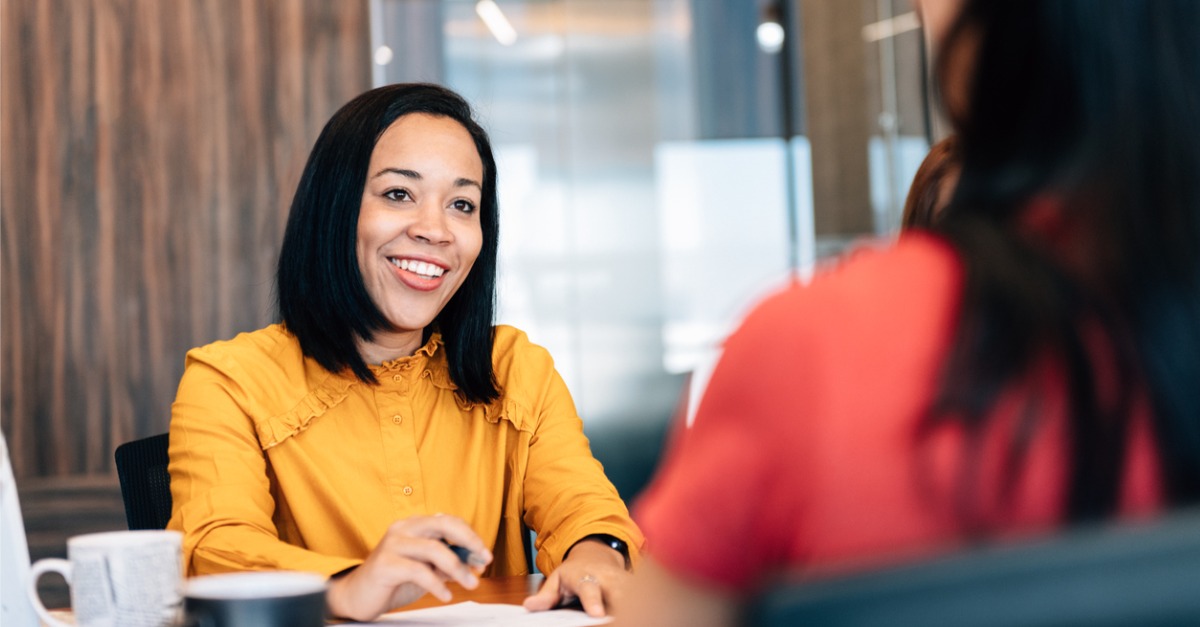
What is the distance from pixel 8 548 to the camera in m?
1.02

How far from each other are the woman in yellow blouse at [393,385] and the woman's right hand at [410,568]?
37cm

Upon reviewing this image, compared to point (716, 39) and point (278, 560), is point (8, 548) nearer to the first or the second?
point (278, 560)

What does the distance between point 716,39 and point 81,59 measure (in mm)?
2395

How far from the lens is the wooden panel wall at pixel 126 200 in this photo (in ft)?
12.5

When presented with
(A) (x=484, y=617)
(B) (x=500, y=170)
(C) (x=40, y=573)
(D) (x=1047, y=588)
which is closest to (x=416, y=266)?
(A) (x=484, y=617)

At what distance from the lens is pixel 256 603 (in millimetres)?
934

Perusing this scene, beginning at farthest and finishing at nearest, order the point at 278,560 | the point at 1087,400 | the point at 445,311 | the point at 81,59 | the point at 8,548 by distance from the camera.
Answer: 1. the point at 81,59
2. the point at 445,311
3. the point at 278,560
4. the point at 8,548
5. the point at 1087,400

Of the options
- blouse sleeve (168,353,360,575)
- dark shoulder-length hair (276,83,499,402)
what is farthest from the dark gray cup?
dark shoulder-length hair (276,83,499,402)

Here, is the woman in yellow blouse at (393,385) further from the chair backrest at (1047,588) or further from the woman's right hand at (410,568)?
the chair backrest at (1047,588)

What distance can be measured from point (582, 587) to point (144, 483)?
78 centimetres

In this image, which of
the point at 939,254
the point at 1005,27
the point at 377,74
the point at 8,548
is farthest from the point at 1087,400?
the point at 377,74

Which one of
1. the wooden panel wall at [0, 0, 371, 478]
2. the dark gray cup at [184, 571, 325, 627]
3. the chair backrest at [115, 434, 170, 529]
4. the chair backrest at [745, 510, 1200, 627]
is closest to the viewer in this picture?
the chair backrest at [745, 510, 1200, 627]

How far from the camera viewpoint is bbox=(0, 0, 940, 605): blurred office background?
12.5ft

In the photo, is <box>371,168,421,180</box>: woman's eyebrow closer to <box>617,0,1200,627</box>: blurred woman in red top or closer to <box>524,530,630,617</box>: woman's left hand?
<box>524,530,630,617</box>: woman's left hand
